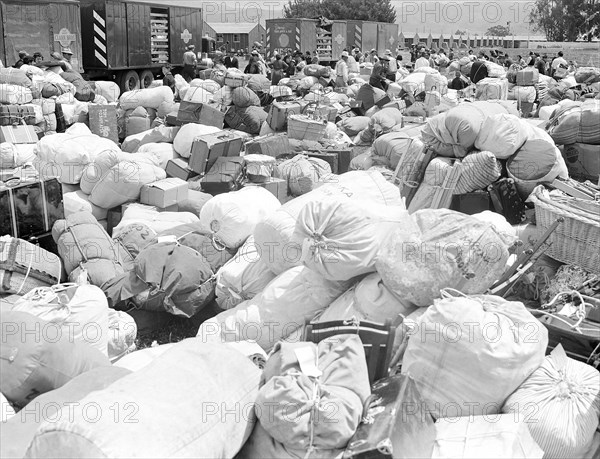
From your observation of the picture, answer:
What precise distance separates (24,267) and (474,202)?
2.93 meters

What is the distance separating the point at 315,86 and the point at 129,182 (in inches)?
309

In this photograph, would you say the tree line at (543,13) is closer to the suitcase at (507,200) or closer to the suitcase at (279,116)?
the suitcase at (279,116)

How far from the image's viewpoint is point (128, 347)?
3.41 metres

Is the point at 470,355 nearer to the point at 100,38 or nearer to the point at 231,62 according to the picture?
the point at 100,38

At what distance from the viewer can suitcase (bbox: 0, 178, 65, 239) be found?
4023 mm

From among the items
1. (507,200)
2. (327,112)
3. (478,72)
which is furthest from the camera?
(478,72)

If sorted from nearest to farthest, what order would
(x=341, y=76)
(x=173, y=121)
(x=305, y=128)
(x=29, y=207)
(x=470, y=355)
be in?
(x=470, y=355) < (x=29, y=207) < (x=305, y=128) < (x=173, y=121) < (x=341, y=76)

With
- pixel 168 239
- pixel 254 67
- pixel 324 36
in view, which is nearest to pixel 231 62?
pixel 254 67

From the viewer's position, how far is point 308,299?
329cm

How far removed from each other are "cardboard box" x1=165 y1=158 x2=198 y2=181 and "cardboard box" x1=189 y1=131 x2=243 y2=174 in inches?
1.9

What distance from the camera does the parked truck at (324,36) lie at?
24922 mm

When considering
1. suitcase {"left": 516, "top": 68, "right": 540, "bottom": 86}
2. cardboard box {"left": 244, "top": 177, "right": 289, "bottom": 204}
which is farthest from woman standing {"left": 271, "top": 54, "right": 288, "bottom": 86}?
cardboard box {"left": 244, "top": 177, "right": 289, "bottom": 204}

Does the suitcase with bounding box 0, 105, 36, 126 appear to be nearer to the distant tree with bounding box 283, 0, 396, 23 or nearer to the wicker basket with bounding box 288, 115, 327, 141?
the wicker basket with bounding box 288, 115, 327, 141

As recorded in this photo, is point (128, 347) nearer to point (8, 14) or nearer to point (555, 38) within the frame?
point (8, 14)
